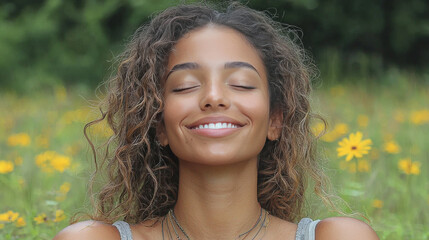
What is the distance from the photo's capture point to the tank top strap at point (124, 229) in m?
1.92

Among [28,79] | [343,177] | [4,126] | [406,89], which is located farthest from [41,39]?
[343,177]

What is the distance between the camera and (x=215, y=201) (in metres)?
1.91

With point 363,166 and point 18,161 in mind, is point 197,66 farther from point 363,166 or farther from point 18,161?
point 18,161

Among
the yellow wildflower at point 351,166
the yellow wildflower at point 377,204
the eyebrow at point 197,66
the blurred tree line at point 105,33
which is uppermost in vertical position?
the blurred tree line at point 105,33

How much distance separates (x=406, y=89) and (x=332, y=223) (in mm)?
4500

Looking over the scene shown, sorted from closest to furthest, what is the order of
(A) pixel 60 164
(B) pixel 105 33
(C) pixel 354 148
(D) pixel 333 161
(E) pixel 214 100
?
1. (E) pixel 214 100
2. (C) pixel 354 148
3. (A) pixel 60 164
4. (D) pixel 333 161
5. (B) pixel 105 33

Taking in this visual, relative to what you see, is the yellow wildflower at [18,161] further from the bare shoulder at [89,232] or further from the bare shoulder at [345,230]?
the bare shoulder at [345,230]

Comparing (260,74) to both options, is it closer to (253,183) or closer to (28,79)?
(253,183)

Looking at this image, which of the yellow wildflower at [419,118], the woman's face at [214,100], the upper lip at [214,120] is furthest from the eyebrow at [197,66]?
the yellow wildflower at [419,118]

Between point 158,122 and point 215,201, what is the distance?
0.29 m

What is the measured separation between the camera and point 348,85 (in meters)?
6.84

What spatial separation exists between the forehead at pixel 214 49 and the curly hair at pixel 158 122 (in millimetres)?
32

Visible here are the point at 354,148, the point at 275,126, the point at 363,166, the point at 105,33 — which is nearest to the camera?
the point at 275,126

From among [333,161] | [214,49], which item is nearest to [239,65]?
[214,49]
